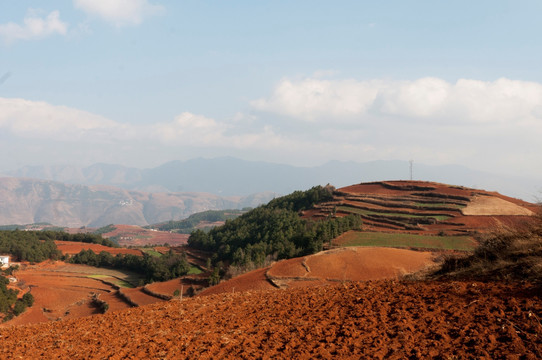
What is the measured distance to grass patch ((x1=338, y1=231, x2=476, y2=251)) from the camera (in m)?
55.8

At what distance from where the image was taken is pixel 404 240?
196 ft

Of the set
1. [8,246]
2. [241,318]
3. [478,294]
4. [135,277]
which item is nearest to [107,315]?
[241,318]

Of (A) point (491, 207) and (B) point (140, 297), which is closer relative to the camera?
(B) point (140, 297)

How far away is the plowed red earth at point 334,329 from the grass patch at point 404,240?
154 feet

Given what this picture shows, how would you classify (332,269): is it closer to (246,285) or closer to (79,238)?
(246,285)

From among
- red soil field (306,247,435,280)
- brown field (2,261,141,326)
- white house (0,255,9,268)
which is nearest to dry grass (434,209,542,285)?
red soil field (306,247,435,280)

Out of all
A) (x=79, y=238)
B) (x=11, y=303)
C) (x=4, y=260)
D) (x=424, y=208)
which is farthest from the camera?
(x=79, y=238)

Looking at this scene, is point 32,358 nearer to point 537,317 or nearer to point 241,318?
point 241,318

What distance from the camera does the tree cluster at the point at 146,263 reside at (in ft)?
247

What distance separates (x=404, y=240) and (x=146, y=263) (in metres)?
55.8

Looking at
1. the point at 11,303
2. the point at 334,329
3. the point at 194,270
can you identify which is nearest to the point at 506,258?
the point at 334,329

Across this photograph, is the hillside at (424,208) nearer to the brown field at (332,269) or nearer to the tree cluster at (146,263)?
the brown field at (332,269)

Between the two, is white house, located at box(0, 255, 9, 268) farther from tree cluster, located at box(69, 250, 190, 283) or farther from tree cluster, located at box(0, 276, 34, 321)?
tree cluster, located at box(0, 276, 34, 321)

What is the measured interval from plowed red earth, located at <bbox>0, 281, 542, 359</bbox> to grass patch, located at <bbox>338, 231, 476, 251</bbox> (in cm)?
4690
